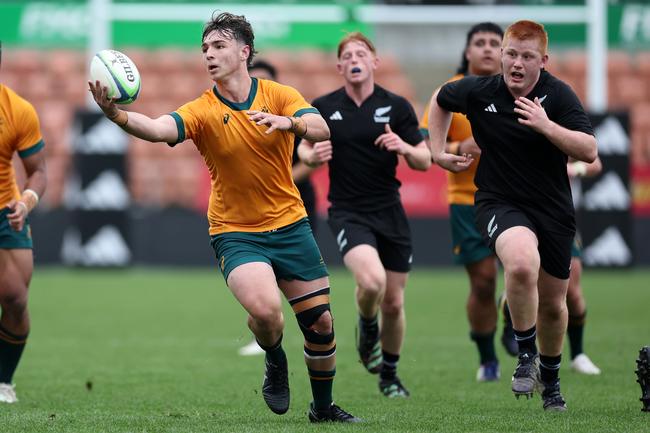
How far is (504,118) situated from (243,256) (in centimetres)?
176

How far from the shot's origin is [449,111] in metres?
7.33

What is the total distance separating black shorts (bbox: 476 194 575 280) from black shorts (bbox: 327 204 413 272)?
5.53 ft

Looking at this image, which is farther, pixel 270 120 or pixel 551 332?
pixel 551 332

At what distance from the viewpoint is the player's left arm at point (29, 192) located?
291 inches

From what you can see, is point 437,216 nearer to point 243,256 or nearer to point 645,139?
point 645,139

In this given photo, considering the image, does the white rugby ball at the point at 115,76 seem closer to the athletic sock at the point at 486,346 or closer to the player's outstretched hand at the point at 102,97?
the player's outstretched hand at the point at 102,97

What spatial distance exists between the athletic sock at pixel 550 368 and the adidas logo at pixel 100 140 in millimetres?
11866

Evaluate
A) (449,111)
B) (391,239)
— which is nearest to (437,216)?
(391,239)

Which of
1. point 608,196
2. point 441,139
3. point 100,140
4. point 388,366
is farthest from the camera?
point 100,140

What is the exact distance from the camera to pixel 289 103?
671 cm

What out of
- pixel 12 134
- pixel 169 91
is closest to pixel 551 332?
pixel 12 134

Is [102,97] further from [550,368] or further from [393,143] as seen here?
[550,368]

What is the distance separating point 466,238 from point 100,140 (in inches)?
395

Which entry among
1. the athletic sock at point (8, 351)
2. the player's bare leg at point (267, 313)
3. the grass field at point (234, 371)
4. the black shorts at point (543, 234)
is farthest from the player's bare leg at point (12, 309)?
the black shorts at point (543, 234)
